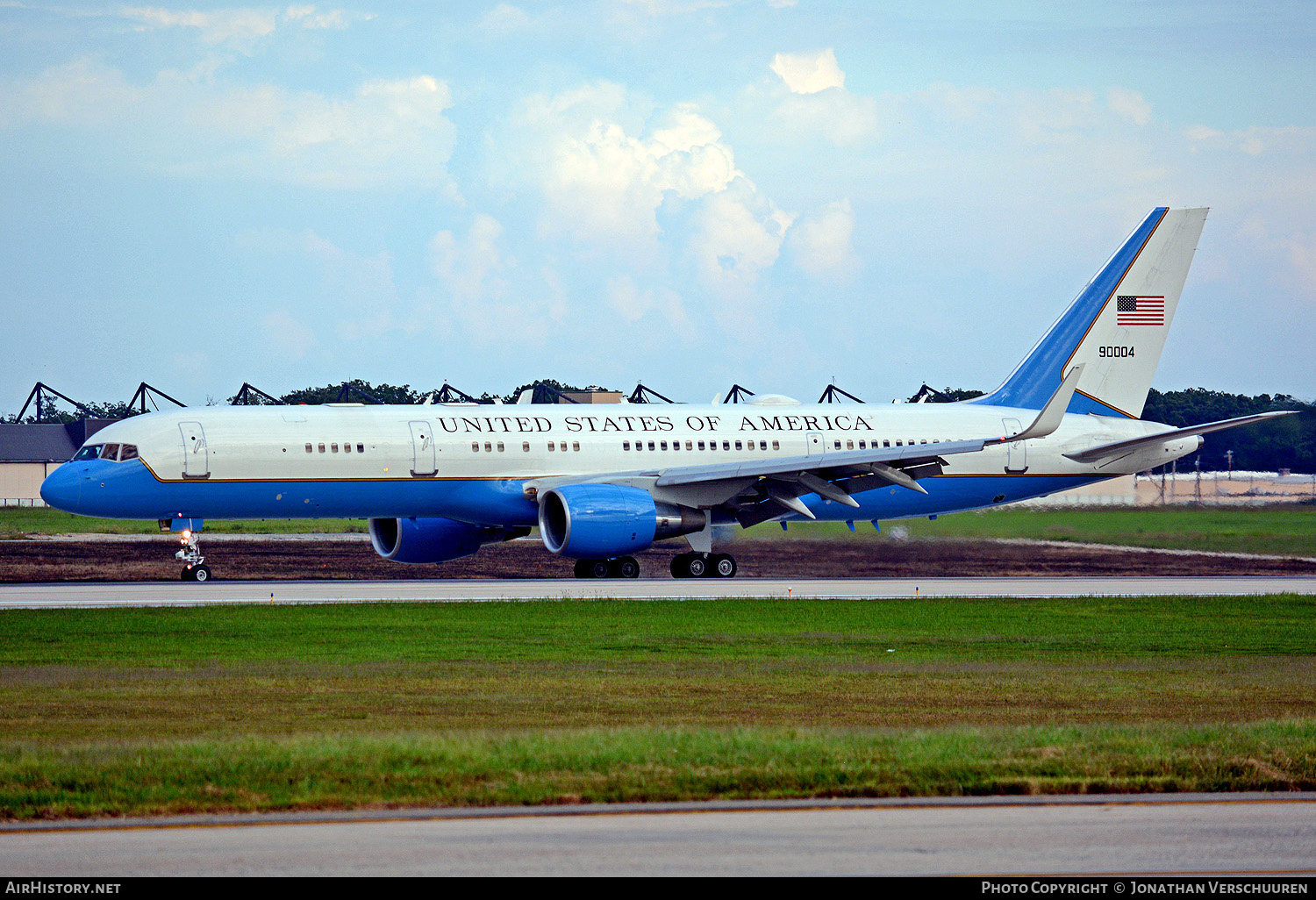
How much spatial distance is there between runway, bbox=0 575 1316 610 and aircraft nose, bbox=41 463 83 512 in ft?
5.82

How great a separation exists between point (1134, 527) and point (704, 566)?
16.3 metres

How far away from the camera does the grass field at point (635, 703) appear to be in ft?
37.4

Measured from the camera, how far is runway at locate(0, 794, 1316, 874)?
873 centimetres

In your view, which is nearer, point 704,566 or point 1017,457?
point 704,566

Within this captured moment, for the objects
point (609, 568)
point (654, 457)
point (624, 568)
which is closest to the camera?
point (624, 568)

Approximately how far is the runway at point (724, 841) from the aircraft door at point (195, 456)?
24.1 m

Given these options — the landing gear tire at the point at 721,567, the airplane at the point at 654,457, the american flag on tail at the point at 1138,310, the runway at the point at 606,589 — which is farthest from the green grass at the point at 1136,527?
the runway at the point at 606,589

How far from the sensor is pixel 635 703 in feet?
52.9

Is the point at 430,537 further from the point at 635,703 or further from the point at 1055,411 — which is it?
the point at 635,703

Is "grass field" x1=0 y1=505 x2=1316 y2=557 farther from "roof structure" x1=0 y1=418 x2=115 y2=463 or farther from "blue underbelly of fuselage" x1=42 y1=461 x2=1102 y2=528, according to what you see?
"roof structure" x1=0 y1=418 x2=115 y2=463

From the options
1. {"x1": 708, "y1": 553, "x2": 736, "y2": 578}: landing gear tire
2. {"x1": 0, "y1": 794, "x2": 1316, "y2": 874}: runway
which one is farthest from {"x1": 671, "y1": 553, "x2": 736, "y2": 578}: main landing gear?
{"x1": 0, "y1": 794, "x2": 1316, "y2": 874}: runway

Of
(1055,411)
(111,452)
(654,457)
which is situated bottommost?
(654,457)

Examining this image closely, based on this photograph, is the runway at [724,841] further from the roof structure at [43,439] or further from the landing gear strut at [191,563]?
the roof structure at [43,439]

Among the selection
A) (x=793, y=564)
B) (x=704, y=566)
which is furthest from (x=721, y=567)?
(x=793, y=564)
